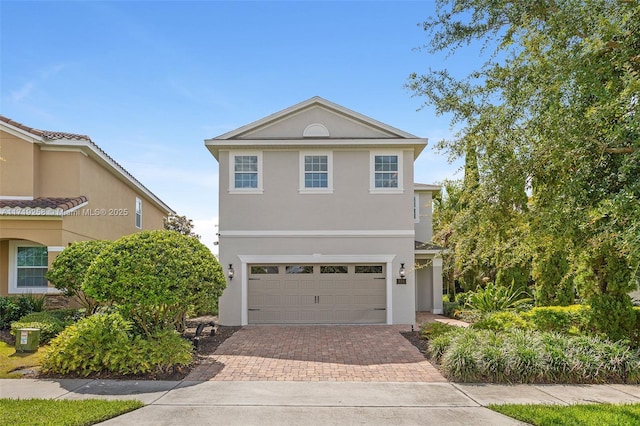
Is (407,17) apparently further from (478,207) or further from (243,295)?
(243,295)

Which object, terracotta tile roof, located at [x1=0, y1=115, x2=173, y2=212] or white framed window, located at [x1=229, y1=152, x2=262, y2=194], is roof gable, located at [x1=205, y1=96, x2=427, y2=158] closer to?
white framed window, located at [x1=229, y1=152, x2=262, y2=194]

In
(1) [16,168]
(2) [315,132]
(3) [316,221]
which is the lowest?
(3) [316,221]

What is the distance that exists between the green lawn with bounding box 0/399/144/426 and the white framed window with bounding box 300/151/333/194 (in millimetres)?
9552

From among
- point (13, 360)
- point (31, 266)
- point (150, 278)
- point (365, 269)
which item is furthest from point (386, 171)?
point (31, 266)

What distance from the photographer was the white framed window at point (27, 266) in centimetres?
1375

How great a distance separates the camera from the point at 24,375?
26.9 ft

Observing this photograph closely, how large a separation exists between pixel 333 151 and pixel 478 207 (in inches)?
282

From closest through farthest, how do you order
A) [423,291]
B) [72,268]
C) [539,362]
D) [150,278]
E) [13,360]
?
1. [539,362]
2. [150,278]
3. [13,360]
4. [72,268]
5. [423,291]

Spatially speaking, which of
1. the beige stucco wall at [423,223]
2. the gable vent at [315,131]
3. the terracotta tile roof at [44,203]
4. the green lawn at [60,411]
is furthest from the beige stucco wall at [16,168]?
the beige stucco wall at [423,223]

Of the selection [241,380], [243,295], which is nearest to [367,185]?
[243,295]

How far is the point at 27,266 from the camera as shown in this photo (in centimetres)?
1388

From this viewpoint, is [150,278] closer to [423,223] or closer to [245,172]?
[245,172]

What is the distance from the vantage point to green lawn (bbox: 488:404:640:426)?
19.5 feet

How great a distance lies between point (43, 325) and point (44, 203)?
4.55 metres
